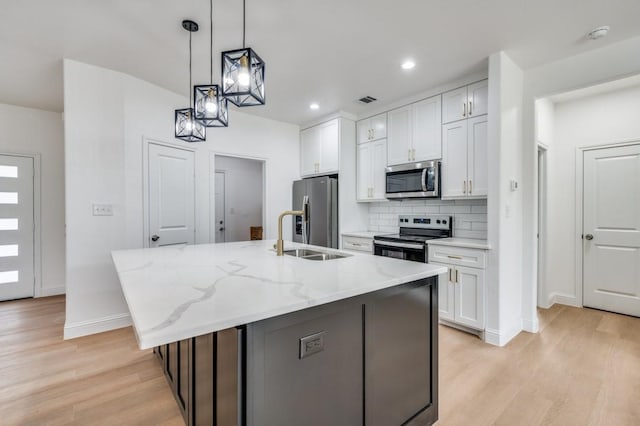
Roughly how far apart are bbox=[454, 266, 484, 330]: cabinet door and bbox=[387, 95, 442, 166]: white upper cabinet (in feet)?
4.24

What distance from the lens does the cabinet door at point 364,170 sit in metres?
4.21

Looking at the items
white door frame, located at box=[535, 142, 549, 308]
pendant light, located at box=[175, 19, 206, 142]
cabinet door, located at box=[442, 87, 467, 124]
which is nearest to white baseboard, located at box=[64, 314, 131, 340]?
pendant light, located at box=[175, 19, 206, 142]

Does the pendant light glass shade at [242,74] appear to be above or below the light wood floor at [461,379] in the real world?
above

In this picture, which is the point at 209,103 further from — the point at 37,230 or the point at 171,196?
the point at 37,230

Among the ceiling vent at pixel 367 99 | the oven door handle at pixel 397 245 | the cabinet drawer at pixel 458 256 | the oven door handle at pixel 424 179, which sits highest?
the ceiling vent at pixel 367 99

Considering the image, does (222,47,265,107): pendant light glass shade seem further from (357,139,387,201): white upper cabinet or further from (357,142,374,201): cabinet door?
(357,142,374,201): cabinet door

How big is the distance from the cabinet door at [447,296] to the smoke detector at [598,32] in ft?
7.08

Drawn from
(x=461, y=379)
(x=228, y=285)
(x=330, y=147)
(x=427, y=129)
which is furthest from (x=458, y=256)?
(x=228, y=285)

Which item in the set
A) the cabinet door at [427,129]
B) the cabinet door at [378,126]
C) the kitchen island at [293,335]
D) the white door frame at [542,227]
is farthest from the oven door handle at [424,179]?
the kitchen island at [293,335]

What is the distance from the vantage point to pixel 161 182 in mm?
3508

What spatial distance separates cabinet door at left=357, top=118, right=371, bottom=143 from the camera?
166 inches

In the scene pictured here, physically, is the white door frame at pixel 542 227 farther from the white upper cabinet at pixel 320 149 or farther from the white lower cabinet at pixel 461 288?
the white upper cabinet at pixel 320 149

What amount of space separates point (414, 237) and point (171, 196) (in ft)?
9.39

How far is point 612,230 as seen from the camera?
11.5ft
